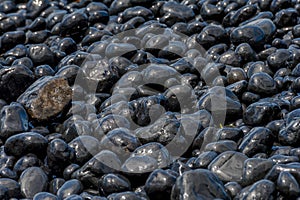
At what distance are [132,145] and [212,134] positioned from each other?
1.83 feet

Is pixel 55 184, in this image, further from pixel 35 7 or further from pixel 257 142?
pixel 35 7

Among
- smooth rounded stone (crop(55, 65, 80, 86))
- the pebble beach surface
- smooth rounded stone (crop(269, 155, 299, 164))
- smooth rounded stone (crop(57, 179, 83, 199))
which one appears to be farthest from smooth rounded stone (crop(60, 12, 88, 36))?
smooth rounded stone (crop(269, 155, 299, 164))

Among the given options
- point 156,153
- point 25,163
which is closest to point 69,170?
point 25,163

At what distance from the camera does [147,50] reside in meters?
4.88

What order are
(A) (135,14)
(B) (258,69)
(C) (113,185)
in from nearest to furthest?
1. (C) (113,185)
2. (B) (258,69)
3. (A) (135,14)

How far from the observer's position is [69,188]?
136 inches

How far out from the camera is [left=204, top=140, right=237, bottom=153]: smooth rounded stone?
352cm

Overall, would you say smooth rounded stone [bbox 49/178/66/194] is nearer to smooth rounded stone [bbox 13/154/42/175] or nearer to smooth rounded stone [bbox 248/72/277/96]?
smooth rounded stone [bbox 13/154/42/175]

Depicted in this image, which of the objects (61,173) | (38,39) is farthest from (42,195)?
(38,39)

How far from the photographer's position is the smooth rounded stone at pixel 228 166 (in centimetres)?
330

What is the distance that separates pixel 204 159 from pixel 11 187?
128cm

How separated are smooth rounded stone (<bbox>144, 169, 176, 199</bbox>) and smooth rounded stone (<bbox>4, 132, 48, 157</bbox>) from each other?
0.96 m

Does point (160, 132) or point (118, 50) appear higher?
point (118, 50)

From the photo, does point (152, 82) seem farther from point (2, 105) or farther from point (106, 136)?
point (2, 105)
